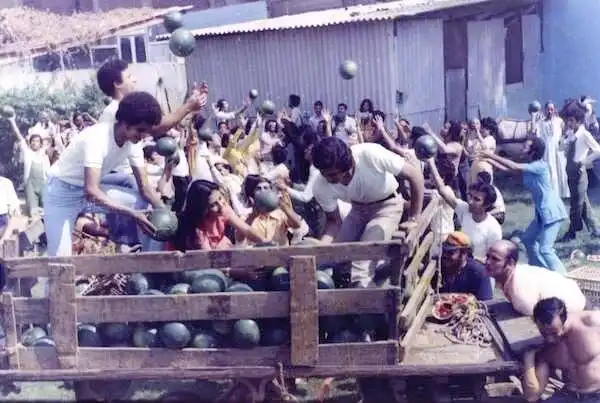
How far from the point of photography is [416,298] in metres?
5.44

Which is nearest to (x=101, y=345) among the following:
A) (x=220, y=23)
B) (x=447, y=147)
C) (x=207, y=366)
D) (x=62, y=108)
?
(x=207, y=366)

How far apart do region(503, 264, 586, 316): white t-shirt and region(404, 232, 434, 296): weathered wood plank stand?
27.0 inches

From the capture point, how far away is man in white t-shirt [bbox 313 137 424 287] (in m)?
5.74

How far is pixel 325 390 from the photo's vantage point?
6.29 metres

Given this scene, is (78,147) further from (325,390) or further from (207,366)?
(325,390)

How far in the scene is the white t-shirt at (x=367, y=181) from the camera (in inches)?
243

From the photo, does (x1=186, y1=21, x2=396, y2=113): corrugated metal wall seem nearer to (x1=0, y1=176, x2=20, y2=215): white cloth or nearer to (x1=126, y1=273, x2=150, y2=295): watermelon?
(x1=0, y1=176, x2=20, y2=215): white cloth

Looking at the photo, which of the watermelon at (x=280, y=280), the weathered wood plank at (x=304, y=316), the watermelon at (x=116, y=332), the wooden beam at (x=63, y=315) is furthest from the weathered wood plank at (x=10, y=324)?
the weathered wood plank at (x=304, y=316)

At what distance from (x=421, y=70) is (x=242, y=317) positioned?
1308 centimetres

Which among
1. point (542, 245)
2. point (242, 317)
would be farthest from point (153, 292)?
point (542, 245)

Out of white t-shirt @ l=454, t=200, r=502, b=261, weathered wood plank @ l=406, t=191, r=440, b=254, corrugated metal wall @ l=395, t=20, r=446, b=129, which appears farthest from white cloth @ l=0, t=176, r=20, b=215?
corrugated metal wall @ l=395, t=20, r=446, b=129

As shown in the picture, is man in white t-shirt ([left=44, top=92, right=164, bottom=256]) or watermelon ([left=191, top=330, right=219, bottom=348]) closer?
watermelon ([left=191, top=330, right=219, bottom=348])

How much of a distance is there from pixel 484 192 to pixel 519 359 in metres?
2.68

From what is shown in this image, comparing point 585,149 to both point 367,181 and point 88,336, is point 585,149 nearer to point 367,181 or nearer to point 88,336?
point 367,181
